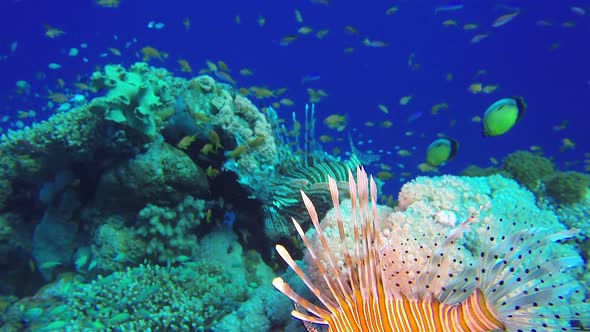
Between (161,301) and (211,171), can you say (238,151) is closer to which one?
(211,171)

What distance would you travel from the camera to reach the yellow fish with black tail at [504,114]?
4516 mm

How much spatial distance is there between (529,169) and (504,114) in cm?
99

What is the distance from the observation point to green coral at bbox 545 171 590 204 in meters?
4.30

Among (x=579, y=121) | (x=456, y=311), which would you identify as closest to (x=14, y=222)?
(x=456, y=311)

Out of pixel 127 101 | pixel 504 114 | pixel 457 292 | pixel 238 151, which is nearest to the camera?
pixel 457 292

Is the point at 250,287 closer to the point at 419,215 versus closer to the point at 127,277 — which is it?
the point at 127,277

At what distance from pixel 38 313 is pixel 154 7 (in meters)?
52.0

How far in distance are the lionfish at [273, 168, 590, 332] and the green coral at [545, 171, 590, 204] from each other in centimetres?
389

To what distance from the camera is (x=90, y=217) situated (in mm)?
4551

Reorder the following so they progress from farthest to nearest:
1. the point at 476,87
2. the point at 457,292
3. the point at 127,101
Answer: the point at 476,87, the point at 127,101, the point at 457,292

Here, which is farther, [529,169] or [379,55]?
[379,55]

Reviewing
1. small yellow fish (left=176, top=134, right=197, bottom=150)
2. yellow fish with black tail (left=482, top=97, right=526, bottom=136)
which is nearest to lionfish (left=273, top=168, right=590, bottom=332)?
small yellow fish (left=176, top=134, right=197, bottom=150)

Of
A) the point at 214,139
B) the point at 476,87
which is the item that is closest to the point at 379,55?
the point at 476,87

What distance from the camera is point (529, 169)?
16.1 feet
